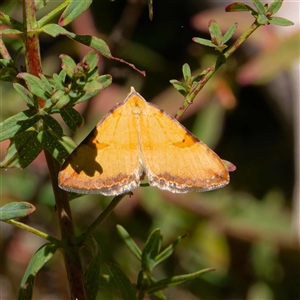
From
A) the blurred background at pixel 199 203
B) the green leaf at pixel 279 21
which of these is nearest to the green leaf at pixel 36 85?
the green leaf at pixel 279 21

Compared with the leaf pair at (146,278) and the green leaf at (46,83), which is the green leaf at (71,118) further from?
the leaf pair at (146,278)

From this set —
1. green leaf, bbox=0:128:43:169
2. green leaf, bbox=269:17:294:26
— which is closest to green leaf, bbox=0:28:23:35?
green leaf, bbox=0:128:43:169

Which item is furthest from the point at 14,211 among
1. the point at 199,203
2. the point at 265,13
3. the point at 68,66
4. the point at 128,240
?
the point at 199,203

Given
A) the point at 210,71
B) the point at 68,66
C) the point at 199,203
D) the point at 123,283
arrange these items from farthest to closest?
the point at 199,203, the point at 123,283, the point at 210,71, the point at 68,66

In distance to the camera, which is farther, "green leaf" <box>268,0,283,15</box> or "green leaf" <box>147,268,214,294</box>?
"green leaf" <box>147,268,214,294</box>

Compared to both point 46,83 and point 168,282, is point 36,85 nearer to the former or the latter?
point 46,83

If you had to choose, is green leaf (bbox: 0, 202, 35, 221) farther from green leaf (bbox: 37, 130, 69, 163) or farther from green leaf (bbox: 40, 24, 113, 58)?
green leaf (bbox: 40, 24, 113, 58)
